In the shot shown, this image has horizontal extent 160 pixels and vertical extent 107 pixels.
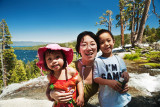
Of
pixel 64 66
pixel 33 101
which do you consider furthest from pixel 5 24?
pixel 64 66

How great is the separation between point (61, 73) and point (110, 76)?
80 centimetres

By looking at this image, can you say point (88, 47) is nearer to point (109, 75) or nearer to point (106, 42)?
point (106, 42)

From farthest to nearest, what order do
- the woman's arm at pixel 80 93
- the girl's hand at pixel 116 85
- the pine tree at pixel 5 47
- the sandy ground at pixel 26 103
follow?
1. the pine tree at pixel 5 47
2. the sandy ground at pixel 26 103
3. the woman's arm at pixel 80 93
4. the girl's hand at pixel 116 85

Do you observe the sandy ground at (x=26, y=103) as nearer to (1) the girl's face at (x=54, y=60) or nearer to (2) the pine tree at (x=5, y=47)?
(1) the girl's face at (x=54, y=60)

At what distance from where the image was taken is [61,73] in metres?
1.52

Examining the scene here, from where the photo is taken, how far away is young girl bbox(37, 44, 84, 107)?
4.54 feet

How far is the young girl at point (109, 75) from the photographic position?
1421 mm

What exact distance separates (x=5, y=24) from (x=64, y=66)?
24.1 meters

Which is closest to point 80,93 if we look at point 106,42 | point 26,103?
point 106,42

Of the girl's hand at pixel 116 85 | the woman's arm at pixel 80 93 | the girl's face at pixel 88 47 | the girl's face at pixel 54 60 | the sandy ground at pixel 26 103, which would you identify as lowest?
the sandy ground at pixel 26 103

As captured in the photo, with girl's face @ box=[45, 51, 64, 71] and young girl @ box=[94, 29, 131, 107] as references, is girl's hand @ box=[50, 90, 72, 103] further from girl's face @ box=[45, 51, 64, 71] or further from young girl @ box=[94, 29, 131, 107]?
young girl @ box=[94, 29, 131, 107]

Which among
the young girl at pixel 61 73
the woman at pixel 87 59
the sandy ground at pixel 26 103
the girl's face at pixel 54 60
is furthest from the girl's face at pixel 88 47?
the sandy ground at pixel 26 103

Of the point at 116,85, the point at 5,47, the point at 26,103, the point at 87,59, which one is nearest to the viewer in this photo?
the point at 116,85

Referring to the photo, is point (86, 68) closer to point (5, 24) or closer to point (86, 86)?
point (86, 86)
